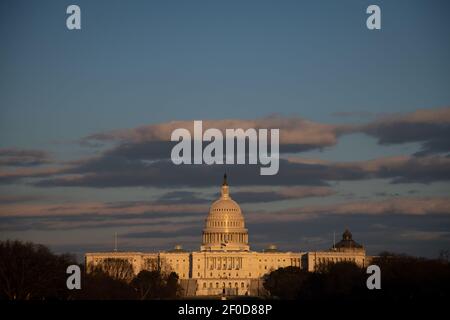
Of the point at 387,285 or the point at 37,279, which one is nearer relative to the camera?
the point at 37,279

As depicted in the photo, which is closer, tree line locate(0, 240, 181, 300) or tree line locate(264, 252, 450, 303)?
tree line locate(264, 252, 450, 303)

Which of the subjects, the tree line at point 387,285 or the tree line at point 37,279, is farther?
the tree line at point 37,279

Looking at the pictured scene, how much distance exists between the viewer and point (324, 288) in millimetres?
156125

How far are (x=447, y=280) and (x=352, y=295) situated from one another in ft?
26.5
